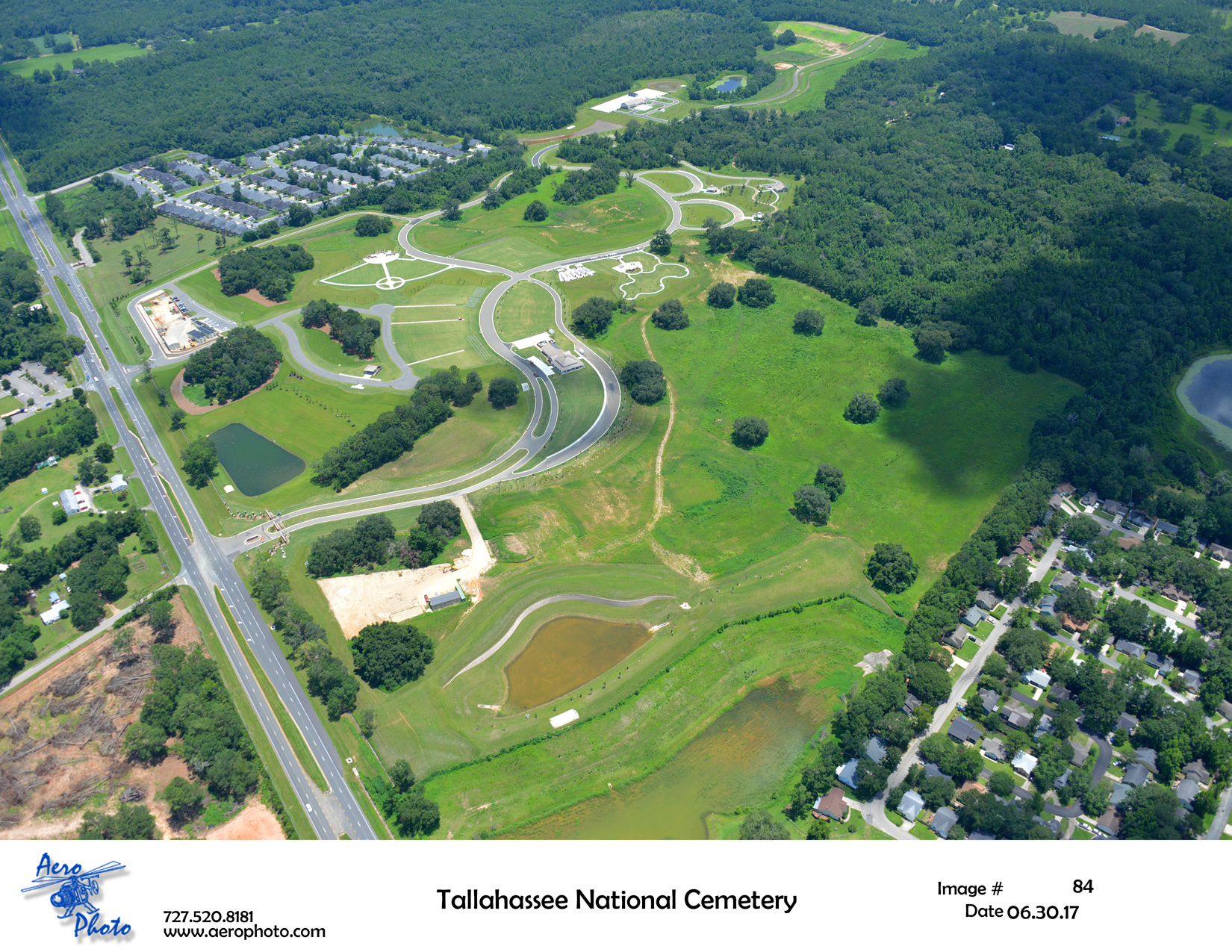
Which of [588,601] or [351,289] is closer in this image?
[588,601]

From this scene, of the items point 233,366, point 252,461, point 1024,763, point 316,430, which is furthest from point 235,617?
Answer: point 1024,763

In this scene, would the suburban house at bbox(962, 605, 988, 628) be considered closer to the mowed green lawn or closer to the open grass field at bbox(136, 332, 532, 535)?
the mowed green lawn

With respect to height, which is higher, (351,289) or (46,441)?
(351,289)

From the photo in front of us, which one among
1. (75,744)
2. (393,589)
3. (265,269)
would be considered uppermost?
(265,269)

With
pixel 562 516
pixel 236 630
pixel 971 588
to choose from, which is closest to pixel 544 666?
pixel 562 516

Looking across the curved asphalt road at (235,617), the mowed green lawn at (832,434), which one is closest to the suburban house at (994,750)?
the mowed green lawn at (832,434)

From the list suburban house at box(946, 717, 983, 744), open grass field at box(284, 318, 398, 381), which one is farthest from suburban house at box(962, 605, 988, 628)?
open grass field at box(284, 318, 398, 381)

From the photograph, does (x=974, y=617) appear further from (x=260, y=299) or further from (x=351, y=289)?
(x=260, y=299)

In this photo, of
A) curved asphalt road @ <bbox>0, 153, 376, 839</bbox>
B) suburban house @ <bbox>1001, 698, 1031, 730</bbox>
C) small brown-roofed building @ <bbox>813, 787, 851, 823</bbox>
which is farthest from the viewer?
suburban house @ <bbox>1001, 698, 1031, 730</bbox>
